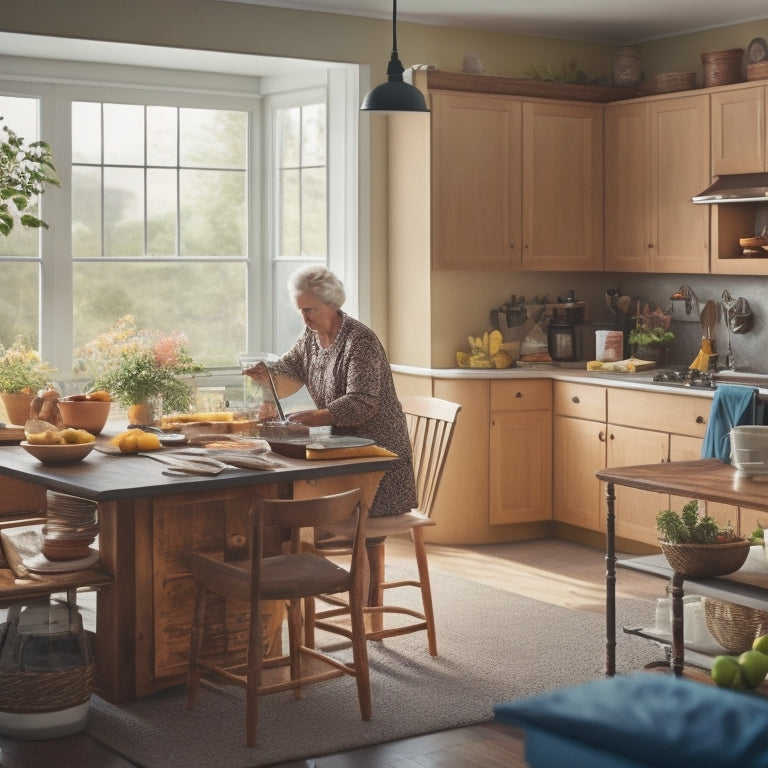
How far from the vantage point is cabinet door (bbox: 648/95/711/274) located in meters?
6.42

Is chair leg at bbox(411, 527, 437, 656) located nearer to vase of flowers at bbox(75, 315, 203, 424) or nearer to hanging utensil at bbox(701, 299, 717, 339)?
vase of flowers at bbox(75, 315, 203, 424)

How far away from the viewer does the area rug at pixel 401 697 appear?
3.82 meters

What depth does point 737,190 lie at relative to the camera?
6.16 meters

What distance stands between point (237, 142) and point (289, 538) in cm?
328

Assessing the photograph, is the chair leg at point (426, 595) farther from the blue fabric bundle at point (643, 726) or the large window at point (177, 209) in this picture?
the blue fabric bundle at point (643, 726)

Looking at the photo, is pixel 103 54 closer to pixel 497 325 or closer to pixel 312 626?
pixel 497 325

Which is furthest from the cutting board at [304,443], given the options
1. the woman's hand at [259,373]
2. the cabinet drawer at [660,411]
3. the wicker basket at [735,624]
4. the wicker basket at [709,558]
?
the cabinet drawer at [660,411]

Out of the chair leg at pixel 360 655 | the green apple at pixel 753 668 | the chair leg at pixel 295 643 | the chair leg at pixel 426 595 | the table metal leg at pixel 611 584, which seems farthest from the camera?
the chair leg at pixel 426 595

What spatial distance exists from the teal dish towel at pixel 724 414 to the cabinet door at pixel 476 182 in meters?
1.68

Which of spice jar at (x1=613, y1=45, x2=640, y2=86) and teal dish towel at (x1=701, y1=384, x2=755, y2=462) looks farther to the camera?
spice jar at (x1=613, y1=45, x2=640, y2=86)

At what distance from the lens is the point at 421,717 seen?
404 centimetres

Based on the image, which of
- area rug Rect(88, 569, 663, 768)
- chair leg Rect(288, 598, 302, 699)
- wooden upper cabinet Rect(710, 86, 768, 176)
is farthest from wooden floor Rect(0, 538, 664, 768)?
wooden upper cabinet Rect(710, 86, 768, 176)

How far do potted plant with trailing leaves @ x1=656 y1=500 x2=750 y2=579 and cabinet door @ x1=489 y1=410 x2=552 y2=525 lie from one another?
2761 mm

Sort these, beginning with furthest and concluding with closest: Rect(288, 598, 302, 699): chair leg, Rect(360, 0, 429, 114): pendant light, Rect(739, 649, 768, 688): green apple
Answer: Rect(360, 0, 429, 114): pendant light → Rect(288, 598, 302, 699): chair leg → Rect(739, 649, 768, 688): green apple
